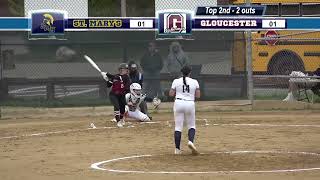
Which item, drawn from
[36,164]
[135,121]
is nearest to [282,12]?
[135,121]

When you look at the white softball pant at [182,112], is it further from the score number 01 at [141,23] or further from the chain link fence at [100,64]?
the chain link fence at [100,64]

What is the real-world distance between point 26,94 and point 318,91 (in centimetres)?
939

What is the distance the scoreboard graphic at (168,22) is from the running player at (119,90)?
138 inches

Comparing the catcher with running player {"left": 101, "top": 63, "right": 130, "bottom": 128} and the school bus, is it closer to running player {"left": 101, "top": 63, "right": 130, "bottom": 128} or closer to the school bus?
running player {"left": 101, "top": 63, "right": 130, "bottom": 128}

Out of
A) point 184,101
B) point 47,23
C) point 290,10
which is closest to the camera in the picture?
point 184,101

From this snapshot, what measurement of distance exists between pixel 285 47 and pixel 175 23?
526cm

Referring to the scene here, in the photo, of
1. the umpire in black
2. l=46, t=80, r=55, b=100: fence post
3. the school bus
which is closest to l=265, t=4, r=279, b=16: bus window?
the school bus

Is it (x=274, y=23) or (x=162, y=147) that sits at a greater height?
(x=274, y=23)

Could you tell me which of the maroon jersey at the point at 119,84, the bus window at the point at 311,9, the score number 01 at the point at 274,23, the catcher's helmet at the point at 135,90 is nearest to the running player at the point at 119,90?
the maroon jersey at the point at 119,84

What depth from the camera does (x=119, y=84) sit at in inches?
750

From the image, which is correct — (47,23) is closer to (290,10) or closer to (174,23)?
(174,23)

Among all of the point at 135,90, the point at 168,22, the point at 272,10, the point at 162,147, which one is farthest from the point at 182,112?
the point at 272,10

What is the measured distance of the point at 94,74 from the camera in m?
22.8

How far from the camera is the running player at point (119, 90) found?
19.0 m
